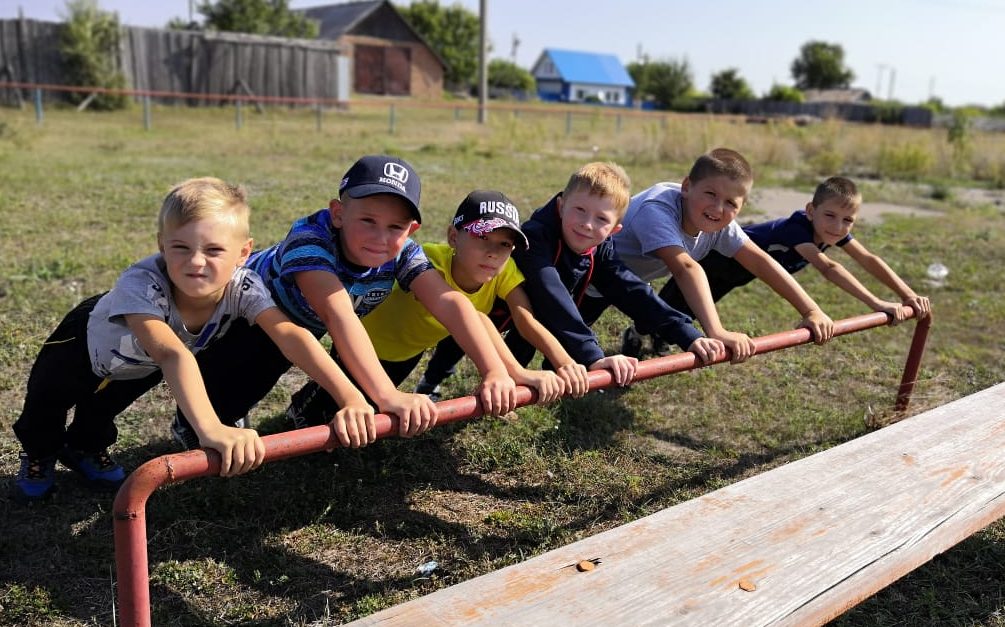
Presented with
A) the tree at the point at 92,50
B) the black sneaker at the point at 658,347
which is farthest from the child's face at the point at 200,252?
the tree at the point at 92,50

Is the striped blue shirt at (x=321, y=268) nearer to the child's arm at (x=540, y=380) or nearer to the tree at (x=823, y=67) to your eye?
the child's arm at (x=540, y=380)

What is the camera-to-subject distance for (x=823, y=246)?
447cm

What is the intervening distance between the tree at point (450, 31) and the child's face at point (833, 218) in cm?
5220

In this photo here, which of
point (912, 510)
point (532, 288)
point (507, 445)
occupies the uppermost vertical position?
point (532, 288)

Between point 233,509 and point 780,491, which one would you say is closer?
point 780,491

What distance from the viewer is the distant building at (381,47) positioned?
39.3 meters

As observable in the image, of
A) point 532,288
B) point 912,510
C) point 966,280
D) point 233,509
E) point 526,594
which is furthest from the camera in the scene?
point 966,280

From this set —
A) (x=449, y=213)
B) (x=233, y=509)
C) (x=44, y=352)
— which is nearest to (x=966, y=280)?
(x=449, y=213)

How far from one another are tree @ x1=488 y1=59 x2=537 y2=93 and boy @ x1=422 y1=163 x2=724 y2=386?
2471 inches

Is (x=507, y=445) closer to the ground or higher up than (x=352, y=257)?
closer to the ground

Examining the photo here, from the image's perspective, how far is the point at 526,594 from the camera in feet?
5.53

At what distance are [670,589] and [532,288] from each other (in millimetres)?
1492

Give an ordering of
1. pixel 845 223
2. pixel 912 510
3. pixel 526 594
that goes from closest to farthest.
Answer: pixel 526 594 → pixel 912 510 → pixel 845 223

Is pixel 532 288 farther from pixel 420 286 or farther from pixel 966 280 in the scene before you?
pixel 966 280
